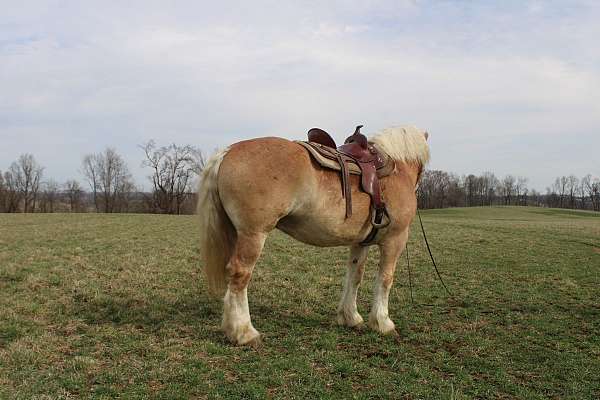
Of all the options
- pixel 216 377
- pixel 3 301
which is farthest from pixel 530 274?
pixel 3 301

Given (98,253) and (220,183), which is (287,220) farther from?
(98,253)

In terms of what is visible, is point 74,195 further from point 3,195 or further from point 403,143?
point 403,143

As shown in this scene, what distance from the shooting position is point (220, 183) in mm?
4445

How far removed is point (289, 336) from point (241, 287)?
0.90 metres

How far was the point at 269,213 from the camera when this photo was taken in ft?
14.4

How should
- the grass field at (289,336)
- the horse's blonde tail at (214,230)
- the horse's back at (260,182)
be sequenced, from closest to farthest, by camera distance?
the grass field at (289,336)
the horse's back at (260,182)
the horse's blonde tail at (214,230)

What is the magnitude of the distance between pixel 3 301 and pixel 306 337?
4.33 meters

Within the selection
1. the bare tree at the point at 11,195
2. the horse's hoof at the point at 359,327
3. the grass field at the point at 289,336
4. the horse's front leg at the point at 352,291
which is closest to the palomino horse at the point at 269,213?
the horse's hoof at the point at 359,327

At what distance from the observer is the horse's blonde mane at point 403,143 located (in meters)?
5.43

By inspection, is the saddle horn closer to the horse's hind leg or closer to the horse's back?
the horse's back

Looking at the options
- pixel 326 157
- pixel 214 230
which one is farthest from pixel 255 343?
pixel 326 157

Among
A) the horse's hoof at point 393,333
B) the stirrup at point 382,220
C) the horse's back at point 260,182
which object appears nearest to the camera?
the horse's back at point 260,182

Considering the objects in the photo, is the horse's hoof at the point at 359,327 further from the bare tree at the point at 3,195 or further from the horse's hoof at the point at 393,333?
the bare tree at the point at 3,195

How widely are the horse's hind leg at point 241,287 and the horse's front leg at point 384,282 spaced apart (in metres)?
1.48
